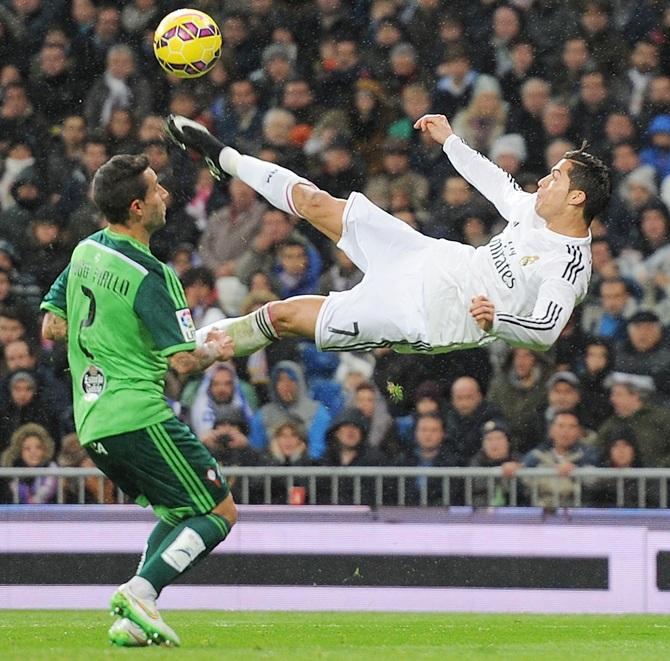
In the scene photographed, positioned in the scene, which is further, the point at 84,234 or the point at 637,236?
the point at 84,234

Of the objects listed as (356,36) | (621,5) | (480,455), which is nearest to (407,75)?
(356,36)

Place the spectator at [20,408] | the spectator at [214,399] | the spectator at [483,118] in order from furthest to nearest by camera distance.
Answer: the spectator at [483,118] < the spectator at [20,408] < the spectator at [214,399]

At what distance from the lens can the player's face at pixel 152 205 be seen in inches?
292

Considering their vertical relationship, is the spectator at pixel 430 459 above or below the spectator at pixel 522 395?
below

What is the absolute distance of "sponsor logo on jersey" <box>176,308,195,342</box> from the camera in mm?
7156

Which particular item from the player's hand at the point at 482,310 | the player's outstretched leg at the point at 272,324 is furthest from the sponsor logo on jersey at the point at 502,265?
the player's outstretched leg at the point at 272,324

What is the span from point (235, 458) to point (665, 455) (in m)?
2.92

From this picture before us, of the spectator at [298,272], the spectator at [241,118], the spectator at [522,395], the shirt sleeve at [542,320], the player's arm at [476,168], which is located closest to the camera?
the shirt sleeve at [542,320]

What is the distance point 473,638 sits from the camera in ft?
27.6

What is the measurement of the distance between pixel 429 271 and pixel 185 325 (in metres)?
1.69

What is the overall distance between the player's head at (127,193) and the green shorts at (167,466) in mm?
921

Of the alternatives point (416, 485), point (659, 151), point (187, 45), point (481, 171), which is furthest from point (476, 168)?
point (659, 151)

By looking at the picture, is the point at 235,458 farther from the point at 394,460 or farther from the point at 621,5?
the point at 621,5

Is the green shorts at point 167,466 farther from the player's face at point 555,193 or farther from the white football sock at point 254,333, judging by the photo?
the player's face at point 555,193
